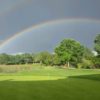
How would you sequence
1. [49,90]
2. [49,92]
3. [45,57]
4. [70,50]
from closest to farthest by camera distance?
[49,92]
[49,90]
[70,50]
[45,57]

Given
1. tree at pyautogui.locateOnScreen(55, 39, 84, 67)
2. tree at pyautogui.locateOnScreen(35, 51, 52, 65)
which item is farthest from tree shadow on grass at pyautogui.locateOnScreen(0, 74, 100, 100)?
tree at pyautogui.locateOnScreen(35, 51, 52, 65)

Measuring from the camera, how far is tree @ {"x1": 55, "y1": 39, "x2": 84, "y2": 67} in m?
127

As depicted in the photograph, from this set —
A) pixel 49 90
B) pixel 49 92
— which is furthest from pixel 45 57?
pixel 49 92

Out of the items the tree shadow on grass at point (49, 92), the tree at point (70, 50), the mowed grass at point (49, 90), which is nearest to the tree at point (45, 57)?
the tree at point (70, 50)

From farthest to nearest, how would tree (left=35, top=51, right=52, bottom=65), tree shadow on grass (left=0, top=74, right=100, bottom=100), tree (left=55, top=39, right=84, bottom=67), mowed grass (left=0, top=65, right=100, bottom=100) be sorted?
1. tree (left=35, top=51, right=52, bottom=65)
2. tree (left=55, top=39, right=84, bottom=67)
3. mowed grass (left=0, top=65, right=100, bottom=100)
4. tree shadow on grass (left=0, top=74, right=100, bottom=100)

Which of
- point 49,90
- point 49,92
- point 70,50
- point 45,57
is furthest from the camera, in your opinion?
point 45,57

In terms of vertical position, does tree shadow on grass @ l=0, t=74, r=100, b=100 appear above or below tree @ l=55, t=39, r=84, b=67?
below

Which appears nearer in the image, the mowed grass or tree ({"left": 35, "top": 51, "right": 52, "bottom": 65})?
the mowed grass

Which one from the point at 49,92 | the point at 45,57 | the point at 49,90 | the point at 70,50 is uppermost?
the point at 70,50

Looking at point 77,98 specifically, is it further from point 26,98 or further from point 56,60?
point 56,60

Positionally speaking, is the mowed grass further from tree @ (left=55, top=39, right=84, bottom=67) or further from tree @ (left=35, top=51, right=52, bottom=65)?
tree @ (left=35, top=51, right=52, bottom=65)

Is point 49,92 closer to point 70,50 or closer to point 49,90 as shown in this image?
point 49,90

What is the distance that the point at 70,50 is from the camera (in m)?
129

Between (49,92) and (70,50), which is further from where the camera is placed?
(70,50)
